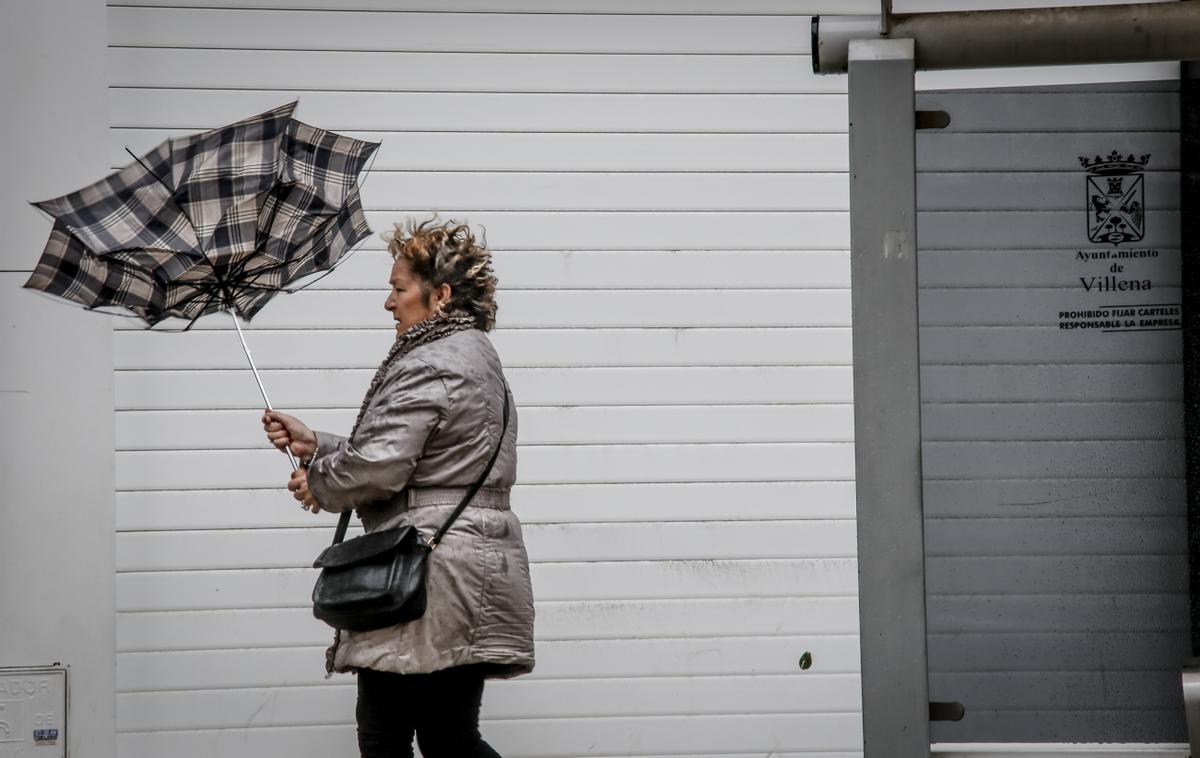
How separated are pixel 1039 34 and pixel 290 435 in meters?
2.24

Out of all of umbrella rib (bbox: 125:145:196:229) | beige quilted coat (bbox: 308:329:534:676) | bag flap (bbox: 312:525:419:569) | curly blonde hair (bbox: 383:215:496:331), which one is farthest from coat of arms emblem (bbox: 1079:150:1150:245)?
umbrella rib (bbox: 125:145:196:229)

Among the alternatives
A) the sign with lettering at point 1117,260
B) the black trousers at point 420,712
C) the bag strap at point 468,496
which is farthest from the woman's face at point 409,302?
the sign with lettering at point 1117,260

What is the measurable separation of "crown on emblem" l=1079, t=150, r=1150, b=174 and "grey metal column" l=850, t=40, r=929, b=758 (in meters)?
1.67

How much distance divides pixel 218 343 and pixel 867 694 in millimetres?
3015

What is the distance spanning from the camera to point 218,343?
505 centimetres

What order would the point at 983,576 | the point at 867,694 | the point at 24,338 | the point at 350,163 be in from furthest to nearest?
the point at 24,338, the point at 983,576, the point at 350,163, the point at 867,694

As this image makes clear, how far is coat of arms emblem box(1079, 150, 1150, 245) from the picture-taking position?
4.43m

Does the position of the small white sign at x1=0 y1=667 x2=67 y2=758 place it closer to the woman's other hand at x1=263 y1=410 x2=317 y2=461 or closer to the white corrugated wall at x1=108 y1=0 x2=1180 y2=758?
the white corrugated wall at x1=108 y1=0 x2=1180 y2=758

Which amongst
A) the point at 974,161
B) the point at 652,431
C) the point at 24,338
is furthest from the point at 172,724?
the point at 974,161

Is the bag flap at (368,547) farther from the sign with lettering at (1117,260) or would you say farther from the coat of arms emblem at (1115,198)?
the coat of arms emblem at (1115,198)

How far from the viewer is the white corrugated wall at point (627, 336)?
5.08 m

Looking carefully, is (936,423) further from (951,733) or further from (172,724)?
(172,724)

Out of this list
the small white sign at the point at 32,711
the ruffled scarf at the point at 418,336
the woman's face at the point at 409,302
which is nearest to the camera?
the ruffled scarf at the point at 418,336

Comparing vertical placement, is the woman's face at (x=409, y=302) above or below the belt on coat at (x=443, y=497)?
above
